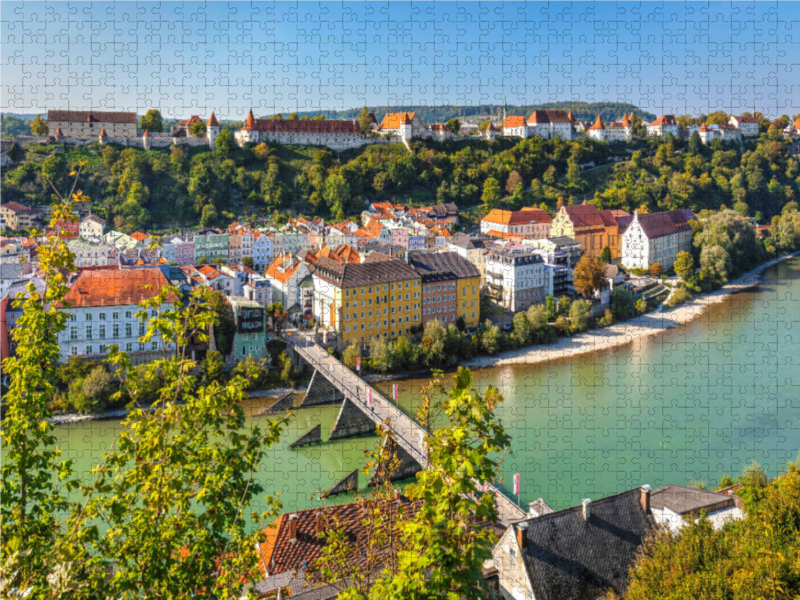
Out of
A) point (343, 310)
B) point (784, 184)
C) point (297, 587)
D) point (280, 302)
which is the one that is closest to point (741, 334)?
point (343, 310)

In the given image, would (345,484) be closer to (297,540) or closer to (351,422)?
(351,422)

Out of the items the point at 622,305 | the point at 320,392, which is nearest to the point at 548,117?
the point at 622,305

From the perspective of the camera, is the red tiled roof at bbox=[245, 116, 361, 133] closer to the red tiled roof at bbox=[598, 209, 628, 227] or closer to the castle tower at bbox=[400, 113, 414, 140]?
the castle tower at bbox=[400, 113, 414, 140]

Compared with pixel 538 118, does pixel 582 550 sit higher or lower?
lower

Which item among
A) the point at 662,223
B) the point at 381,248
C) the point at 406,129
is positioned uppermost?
the point at 406,129

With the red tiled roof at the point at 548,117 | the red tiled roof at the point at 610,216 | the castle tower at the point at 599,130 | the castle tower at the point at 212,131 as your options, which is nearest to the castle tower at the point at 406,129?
the red tiled roof at the point at 548,117

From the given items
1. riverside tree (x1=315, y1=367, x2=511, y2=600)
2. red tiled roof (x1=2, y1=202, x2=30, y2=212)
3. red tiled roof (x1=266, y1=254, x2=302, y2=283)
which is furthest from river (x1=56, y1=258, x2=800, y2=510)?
red tiled roof (x1=2, y1=202, x2=30, y2=212)

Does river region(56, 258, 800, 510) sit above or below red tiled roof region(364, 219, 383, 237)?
below
